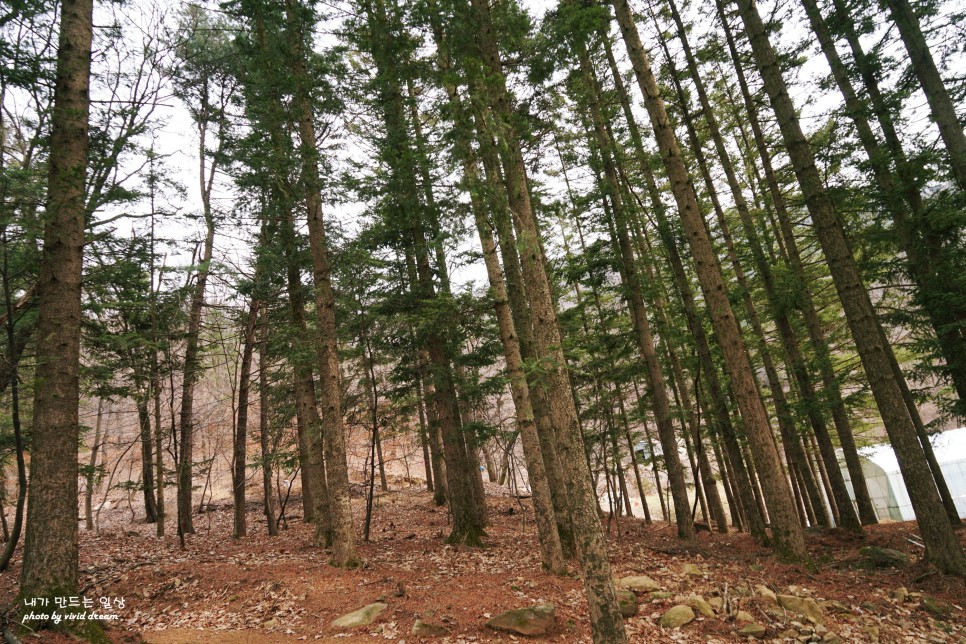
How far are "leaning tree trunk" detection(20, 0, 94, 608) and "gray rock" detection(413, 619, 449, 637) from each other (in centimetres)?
408

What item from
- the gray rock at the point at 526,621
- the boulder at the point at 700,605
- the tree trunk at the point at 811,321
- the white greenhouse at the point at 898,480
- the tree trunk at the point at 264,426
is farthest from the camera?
the white greenhouse at the point at 898,480

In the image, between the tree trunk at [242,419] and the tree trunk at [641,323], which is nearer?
the tree trunk at [641,323]

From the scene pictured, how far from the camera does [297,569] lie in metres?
8.60

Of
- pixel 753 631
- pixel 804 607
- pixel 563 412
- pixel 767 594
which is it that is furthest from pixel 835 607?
pixel 563 412

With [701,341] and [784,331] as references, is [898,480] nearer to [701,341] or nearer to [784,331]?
[784,331]

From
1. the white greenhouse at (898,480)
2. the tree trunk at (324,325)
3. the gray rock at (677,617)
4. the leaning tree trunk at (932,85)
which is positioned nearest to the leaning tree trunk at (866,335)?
the leaning tree trunk at (932,85)

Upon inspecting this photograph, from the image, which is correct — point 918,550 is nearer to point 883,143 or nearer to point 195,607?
point 883,143

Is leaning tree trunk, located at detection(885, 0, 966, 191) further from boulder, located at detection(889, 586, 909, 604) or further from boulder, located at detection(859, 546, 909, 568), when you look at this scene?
boulder, located at detection(889, 586, 909, 604)

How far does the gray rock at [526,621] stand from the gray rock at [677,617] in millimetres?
1465

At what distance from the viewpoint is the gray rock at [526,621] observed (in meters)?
5.73

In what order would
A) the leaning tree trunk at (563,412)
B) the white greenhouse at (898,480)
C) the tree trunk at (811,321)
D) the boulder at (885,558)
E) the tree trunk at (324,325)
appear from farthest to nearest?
the white greenhouse at (898,480) < the tree trunk at (811,321) < the tree trunk at (324,325) < the boulder at (885,558) < the leaning tree trunk at (563,412)

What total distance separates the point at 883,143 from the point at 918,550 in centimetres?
813

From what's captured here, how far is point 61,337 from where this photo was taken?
5918 millimetres

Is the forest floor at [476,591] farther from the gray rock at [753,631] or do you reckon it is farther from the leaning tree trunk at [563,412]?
the leaning tree trunk at [563,412]
